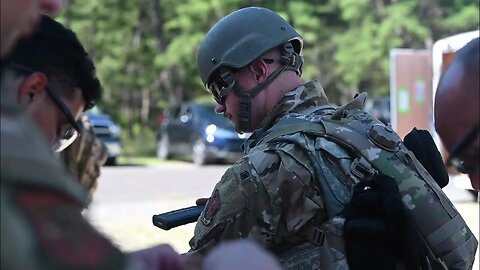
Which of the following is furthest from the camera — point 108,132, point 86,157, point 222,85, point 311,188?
point 108,132

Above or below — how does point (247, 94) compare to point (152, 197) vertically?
above

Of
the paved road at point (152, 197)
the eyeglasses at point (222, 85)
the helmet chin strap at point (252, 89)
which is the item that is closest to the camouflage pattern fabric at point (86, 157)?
the paved road at point (152, 197)

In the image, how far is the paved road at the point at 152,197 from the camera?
9.30 meters

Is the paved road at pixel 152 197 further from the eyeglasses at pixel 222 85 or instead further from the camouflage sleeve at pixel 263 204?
the camouflage sleeve at pixel 263 204

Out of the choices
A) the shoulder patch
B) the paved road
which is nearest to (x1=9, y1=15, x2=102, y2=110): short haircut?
the shoulder patch

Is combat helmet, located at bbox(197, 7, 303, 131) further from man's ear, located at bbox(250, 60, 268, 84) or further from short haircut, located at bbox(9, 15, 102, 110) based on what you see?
short haircut, located at bbox(9, 15, 102, 110)

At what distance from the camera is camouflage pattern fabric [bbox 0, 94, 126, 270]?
1112 millimetres

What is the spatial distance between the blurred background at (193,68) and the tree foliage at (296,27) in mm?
37

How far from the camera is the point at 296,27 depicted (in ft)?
90.9

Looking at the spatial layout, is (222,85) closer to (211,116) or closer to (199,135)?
(199,135)

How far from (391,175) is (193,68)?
25492mm

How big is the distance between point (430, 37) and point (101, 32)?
1185 cm

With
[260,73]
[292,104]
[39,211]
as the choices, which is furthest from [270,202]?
[39,211]

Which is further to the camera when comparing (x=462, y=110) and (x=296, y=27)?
(x=296, y=27)
